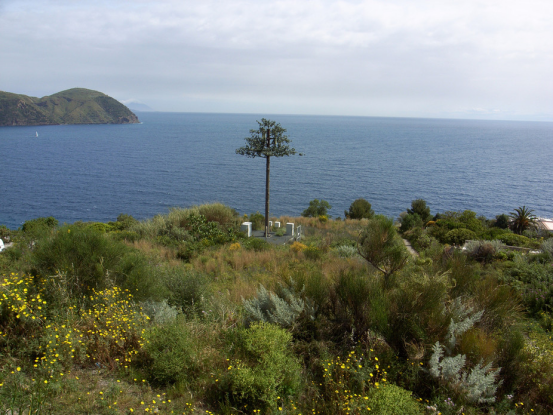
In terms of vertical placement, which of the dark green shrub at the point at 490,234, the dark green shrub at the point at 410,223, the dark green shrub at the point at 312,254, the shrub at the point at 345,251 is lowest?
the dark green shrub at the point at 410,223

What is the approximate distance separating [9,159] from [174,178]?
42.2 metres

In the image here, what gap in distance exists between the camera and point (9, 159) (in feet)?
238

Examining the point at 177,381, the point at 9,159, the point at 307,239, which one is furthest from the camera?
the point at 9,159

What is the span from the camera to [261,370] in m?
3.40

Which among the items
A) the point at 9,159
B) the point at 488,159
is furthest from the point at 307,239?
the point at 488,159

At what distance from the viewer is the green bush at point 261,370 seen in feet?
10.7

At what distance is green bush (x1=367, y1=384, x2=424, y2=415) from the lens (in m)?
2.98

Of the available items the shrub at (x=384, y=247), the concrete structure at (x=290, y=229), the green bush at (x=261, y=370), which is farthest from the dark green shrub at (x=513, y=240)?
the green bush at (x=261, y=370)

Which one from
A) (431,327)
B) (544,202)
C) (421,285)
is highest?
(421,285)

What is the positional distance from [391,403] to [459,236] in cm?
1645

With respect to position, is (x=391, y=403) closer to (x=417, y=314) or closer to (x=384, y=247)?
(x=417, y=314)

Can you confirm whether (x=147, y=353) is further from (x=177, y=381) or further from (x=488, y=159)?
(x=488, y=159)

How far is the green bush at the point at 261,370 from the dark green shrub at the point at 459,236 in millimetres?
15722

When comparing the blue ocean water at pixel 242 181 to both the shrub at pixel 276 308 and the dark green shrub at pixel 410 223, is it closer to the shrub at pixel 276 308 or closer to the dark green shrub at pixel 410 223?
the dark green shrub at pixel 410 223
